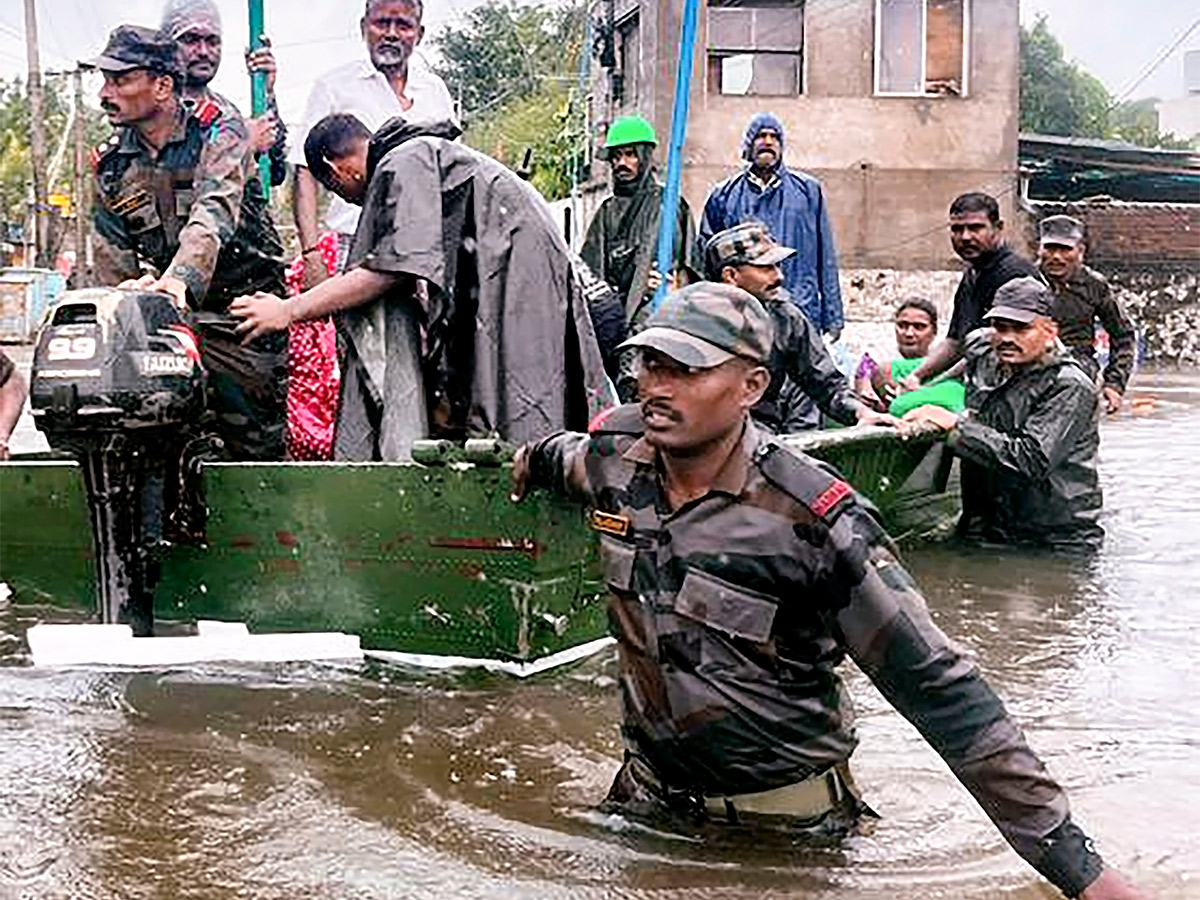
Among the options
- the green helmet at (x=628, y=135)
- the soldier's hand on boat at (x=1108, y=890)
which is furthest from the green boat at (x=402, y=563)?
the green helmet at (x=628, y=135)

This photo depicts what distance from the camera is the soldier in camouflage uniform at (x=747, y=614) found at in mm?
3158

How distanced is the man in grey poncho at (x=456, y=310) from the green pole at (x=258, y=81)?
1.84 m

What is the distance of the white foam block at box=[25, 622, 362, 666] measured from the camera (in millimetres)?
4910

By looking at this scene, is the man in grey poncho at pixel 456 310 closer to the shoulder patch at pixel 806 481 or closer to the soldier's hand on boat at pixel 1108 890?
the shoulder patch at pixel 806 481

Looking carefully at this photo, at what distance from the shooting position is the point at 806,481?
132 inches

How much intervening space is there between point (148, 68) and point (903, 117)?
18732mm

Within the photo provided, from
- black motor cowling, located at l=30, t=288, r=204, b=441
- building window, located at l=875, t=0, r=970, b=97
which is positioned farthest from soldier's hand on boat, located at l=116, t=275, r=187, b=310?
building window, located at l=875, t=0, r=970, b=97

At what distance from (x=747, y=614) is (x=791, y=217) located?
204 inches

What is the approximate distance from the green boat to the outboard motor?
282 millimetres

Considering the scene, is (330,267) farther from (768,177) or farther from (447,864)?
(447,864)

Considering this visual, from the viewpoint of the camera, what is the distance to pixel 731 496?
339cm

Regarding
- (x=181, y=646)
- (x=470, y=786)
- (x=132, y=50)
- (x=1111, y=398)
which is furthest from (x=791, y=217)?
(x=470, y=786)

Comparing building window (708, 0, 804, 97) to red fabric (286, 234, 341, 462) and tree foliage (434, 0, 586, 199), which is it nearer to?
tree foliage (434, 0, 586, 199)

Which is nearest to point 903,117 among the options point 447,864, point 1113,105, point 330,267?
point 330,267
